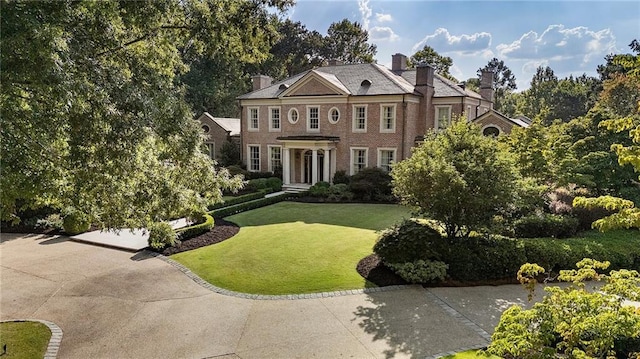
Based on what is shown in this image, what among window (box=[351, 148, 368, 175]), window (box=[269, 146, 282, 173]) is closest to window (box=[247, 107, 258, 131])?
window (box=[269, 146, 282, 173])

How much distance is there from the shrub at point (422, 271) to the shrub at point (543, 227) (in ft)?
17.3

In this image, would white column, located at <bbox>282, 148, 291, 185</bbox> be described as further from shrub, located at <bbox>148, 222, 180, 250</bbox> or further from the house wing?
shrub, located at <bbox>148, 222, 180, 250</bbox>

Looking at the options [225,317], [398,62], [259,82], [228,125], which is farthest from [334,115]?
[225,317]

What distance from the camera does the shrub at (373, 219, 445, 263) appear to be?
11.5 meters

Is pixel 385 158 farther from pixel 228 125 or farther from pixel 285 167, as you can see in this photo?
pixel 228 125

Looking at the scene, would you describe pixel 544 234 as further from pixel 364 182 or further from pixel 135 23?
pixel 135 23

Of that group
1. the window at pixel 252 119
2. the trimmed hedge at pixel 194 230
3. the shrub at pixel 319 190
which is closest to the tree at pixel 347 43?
→ the window at pixel 252 119

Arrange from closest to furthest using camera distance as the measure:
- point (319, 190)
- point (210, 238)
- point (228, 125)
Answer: point (210, 238)
point (319, 190)
point (228, 125)

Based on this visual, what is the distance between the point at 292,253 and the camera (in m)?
13.5

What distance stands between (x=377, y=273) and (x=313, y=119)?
1848 cm

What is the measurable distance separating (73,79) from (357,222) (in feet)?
47.4

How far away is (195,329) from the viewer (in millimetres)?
8578

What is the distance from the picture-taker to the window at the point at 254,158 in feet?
103

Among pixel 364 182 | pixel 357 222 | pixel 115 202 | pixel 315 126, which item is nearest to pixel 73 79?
pixel 115 202
